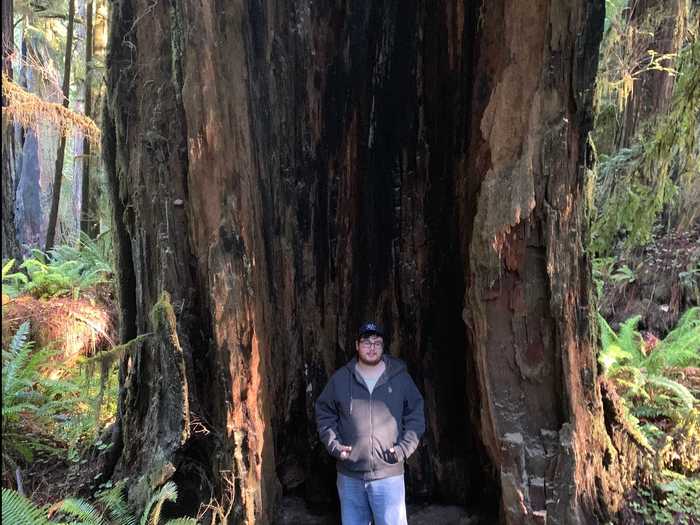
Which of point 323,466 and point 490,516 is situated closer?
point 490,516

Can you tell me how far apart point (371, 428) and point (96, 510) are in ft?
5.51

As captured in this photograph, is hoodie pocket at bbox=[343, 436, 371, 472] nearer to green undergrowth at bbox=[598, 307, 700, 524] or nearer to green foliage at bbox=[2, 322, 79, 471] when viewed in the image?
green undergrowth at bbox=[598, 307, 700, 524]

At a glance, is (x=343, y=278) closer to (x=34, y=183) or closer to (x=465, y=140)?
(x=465, y=140)

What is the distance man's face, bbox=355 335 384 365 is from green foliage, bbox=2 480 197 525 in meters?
1.36

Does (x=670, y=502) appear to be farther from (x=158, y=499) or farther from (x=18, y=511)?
(x=18, y=511)

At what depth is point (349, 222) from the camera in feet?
12.7

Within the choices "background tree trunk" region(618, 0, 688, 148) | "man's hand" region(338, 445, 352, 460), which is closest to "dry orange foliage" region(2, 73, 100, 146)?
"man's hand" region(338, 445, 352, 460)

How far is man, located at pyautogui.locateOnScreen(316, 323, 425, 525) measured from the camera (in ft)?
11.1

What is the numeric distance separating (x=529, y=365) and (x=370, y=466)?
46.7 inches

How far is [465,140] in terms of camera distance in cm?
359

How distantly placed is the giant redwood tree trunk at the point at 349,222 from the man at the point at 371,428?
466 mm

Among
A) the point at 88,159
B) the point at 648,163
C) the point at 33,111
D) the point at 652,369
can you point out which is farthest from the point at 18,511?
the point at 88,159

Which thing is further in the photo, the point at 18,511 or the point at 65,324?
the point at 65,324

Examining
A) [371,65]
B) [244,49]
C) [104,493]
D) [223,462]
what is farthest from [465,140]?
[104,493]
